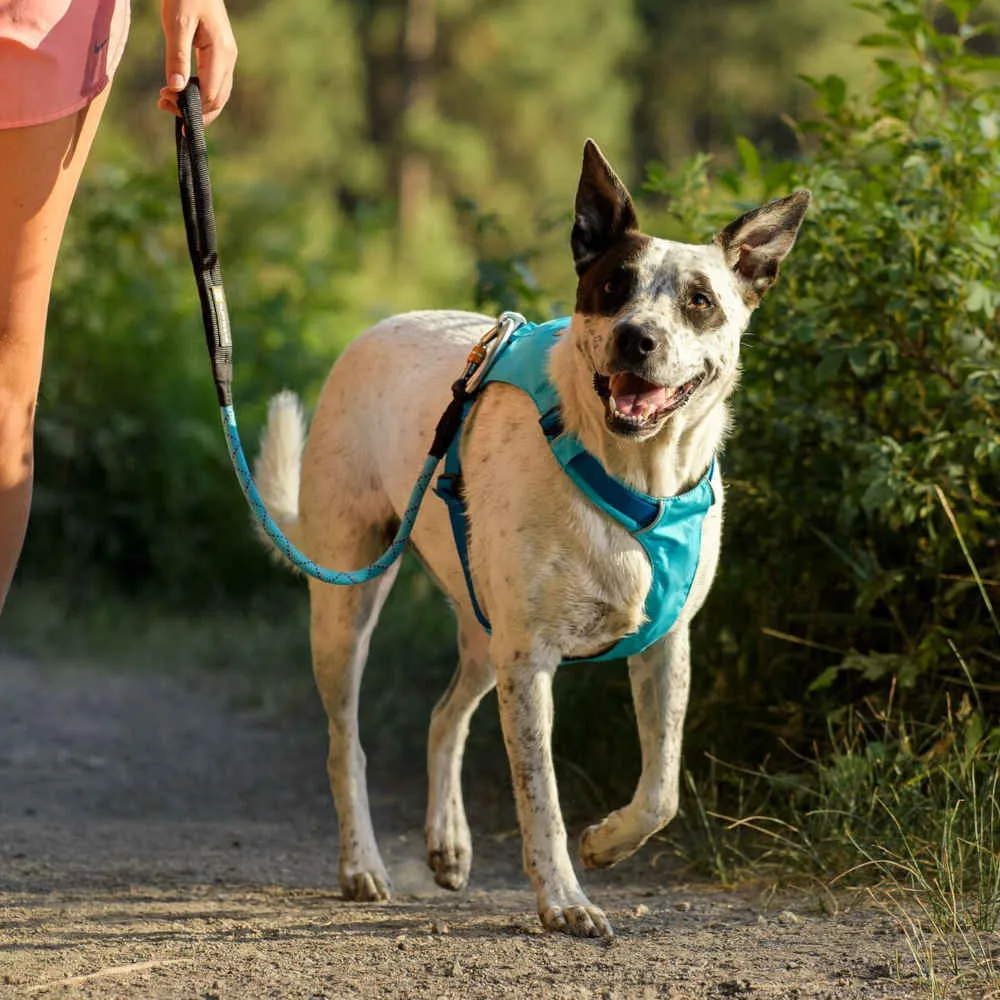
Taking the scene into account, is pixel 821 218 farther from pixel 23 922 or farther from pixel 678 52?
pixel 678 52

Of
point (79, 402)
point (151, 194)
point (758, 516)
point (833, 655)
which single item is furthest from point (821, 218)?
point (151, 194)

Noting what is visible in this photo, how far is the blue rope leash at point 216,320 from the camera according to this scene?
9.78 feet

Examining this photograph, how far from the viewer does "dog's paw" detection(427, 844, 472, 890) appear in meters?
3.84

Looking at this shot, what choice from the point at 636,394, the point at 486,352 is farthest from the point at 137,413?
the point at 636,394

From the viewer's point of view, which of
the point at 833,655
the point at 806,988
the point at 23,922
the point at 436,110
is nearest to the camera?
the point at 806,988

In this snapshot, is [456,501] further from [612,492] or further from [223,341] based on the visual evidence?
[223,341]

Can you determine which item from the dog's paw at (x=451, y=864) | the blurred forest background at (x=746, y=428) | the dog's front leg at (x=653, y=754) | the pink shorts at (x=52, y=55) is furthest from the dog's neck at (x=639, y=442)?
the dog's paw at (x=451, y=864)

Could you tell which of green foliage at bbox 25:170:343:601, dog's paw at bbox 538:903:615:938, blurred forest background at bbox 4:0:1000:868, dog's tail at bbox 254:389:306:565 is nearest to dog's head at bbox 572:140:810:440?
blurred forest background at bbox 4:0:1000:868

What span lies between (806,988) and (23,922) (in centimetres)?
158

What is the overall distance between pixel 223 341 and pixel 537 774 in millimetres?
1042

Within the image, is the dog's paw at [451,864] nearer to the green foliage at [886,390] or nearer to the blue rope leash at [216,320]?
the blue rope leash at [216,320]

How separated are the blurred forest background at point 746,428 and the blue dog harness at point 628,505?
343mm

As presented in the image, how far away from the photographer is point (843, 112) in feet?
13.9

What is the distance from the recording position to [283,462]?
13.7ft
